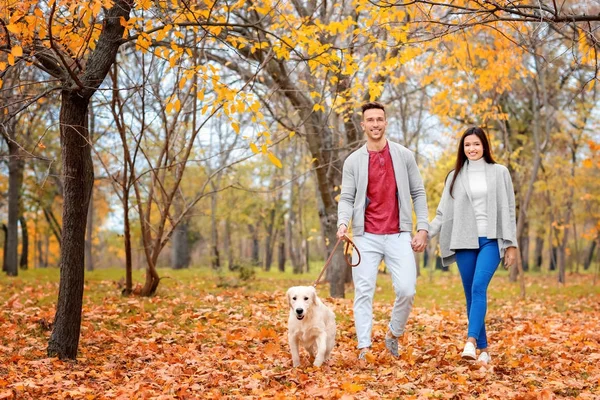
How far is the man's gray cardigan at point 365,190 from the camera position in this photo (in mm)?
5797

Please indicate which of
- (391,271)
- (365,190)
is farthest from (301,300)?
(365,190)

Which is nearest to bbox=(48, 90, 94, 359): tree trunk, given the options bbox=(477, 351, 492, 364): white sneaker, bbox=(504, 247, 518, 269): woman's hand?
bbox=(477, 351, 492, 364): white sneaker

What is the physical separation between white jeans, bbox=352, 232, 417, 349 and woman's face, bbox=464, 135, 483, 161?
101cm

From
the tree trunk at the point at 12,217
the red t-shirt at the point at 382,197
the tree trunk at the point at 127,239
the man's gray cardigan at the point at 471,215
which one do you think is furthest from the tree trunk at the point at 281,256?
the red t-shirt at the point at 382,197

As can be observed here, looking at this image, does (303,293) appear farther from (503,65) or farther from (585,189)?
(585,189)

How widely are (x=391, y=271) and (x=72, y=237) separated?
3059mm

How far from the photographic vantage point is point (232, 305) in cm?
1026

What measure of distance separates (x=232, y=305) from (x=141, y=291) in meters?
1.82

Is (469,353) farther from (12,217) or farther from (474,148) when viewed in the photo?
(12,217)

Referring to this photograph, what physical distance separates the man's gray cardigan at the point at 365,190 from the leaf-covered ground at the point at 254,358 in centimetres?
125

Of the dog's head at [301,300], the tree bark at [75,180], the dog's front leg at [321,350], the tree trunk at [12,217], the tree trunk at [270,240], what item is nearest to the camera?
the dog's head at [301,300]

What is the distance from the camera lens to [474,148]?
6.02 m

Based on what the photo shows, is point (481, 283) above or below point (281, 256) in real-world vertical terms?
below

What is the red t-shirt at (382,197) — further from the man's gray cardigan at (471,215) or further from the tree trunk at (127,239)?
the tree trunk at (127,239)
